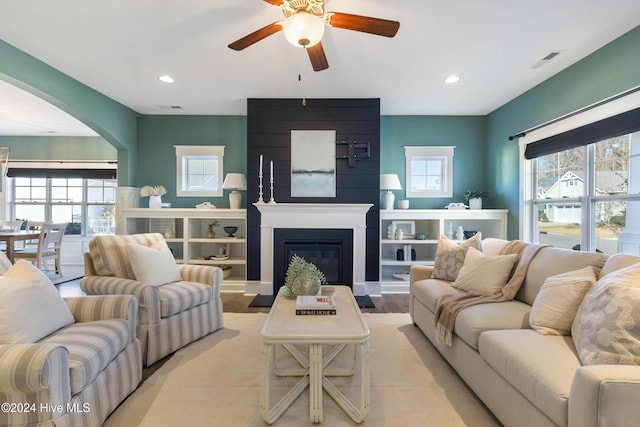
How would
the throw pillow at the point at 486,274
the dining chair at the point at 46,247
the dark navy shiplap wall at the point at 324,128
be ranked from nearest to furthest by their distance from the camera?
1. the throw pillow at the point at 486,274
2. the dark navy shiplap wall at the point at 324,128
3. the dining chair at the point at 46,247

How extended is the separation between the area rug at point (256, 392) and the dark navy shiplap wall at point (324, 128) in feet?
6.55

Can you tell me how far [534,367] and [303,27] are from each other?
215 cm

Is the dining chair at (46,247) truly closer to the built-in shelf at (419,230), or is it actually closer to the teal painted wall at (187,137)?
the teal painted wall at (187,137)

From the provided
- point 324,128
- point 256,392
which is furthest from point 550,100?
point 256,392

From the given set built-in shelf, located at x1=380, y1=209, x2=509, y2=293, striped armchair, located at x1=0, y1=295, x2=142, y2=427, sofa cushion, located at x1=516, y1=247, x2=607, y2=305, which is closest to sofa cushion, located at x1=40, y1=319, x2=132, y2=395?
striped armchair, located at x1=0, y1=295, x2=142, y2=427

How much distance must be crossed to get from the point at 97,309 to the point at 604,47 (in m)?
4.57

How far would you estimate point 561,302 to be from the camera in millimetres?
1748

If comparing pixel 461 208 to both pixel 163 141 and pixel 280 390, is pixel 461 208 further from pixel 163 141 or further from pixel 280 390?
pixel 163 141

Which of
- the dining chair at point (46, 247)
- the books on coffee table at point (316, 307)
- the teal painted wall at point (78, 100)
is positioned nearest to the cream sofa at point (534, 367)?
the books on coffee table at point (316, 307)

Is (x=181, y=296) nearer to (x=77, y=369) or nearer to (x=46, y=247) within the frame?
(x=77, y=369)

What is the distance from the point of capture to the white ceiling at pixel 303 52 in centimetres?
235

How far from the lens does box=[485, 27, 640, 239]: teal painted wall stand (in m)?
2.66

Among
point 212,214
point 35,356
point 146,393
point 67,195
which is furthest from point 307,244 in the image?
point 67,195

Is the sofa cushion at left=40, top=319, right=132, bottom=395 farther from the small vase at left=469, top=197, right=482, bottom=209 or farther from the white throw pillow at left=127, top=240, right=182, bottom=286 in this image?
the small vase at left=469, top=197, right=482, bottom=209
